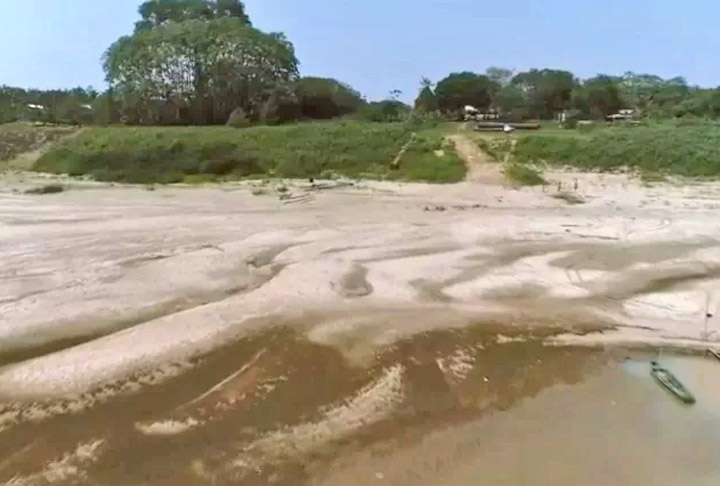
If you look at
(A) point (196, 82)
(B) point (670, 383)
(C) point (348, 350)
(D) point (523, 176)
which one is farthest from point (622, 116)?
(C) point (348, 350)

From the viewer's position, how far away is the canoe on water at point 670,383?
27.4 ft

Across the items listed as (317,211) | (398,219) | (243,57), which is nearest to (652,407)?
(398,219)

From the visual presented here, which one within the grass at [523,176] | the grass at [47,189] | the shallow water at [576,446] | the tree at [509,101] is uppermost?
the tree at [509,101]

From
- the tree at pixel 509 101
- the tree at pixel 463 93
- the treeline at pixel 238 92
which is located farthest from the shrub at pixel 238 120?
the tree at pixel 509 101

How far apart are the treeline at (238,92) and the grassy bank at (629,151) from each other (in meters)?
12.0

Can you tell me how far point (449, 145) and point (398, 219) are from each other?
44.7ft

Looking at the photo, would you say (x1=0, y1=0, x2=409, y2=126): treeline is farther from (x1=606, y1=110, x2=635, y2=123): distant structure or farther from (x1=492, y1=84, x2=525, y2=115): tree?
(x1=606, y1=110, x2=635, y2=123): distant structure

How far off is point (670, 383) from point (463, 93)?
42370mm

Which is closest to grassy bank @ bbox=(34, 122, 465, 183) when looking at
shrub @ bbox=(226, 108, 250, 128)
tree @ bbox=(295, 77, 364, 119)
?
shrub @ bbox=(226, 108, 250, 128)

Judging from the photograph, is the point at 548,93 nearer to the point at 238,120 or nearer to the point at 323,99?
the point at 323,99

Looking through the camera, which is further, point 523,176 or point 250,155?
point 250,155

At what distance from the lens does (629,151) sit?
31469 millimetres

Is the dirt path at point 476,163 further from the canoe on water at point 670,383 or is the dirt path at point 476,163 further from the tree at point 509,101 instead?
the canoe on water at point 670,383

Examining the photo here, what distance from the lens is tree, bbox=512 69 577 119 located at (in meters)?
46.9
